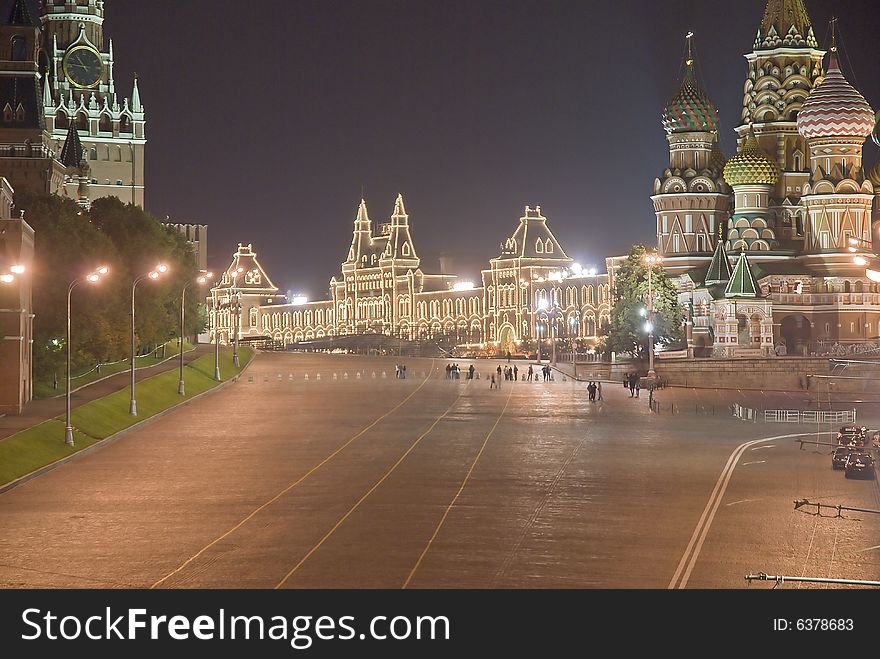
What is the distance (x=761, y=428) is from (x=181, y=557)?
3335 centimetres

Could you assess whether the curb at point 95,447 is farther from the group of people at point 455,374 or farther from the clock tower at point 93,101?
the clock tower at point 93,101

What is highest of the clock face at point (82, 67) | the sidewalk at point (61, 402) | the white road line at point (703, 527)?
the clock face at point (82, 67)

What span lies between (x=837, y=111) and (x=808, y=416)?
51.3m

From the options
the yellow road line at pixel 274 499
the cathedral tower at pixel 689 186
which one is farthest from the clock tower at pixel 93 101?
the yellow road line at pixel 274 499

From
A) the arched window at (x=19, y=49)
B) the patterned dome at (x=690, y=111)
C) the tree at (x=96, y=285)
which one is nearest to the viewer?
the tree at (x=96, y=285)

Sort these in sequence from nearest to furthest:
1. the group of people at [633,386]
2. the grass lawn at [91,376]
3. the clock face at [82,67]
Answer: the grass lawn at [91,376] < the group of people at [633,386] < the clock face at [82,67]

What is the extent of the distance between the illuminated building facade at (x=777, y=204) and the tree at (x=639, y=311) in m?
3.27

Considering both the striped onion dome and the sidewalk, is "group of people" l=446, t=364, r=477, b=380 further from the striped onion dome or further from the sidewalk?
the striped onion dome

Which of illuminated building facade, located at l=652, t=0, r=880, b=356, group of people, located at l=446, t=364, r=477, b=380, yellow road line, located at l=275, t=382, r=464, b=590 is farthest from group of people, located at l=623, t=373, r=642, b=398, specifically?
illuminated building facade, located at l=652, t=0, r=880, b=356

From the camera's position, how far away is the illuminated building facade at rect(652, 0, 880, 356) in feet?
359

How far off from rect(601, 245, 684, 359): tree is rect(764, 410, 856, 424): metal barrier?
32.5 meters

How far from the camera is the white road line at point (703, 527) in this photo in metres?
27.1

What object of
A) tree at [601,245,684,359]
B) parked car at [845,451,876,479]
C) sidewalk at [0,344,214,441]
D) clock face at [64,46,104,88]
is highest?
clock face at [64,46,104,88]
